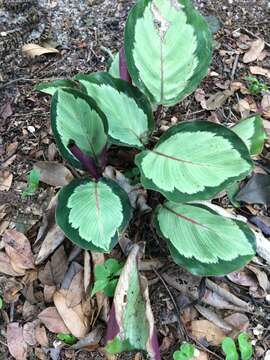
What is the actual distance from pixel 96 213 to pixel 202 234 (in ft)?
0.92

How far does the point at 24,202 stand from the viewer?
1680 millimetres

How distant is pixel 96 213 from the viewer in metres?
1.38

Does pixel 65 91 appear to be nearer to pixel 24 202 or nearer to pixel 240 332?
pixel 24 202

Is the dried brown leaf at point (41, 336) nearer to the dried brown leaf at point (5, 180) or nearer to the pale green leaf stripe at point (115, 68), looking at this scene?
the dried brown leaf at point (5, 180)

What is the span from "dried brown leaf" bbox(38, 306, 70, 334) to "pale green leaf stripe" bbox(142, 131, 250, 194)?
49 cm

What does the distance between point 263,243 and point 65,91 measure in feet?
2.33

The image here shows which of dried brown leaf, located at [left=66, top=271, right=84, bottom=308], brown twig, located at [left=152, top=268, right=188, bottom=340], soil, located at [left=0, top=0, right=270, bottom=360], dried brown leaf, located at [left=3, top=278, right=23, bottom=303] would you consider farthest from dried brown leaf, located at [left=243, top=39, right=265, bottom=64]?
dried brown leaf, located at [left=3, top=278, right=23, bottom=303]

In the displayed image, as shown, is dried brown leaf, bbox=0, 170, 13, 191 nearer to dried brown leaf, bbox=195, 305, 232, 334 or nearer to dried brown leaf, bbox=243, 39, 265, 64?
dried brown leaf, bbox=195, 305, 232, 334

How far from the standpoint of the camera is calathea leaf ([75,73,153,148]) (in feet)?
4.82

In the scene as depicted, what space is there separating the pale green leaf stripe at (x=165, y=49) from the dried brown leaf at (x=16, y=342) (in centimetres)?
74

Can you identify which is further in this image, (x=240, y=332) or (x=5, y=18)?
(x=5, y=18)

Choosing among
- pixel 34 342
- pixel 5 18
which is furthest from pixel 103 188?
pixel 5 18

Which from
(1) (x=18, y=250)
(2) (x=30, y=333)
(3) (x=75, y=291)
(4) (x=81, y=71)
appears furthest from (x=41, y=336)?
(4) (x=81, y=71)

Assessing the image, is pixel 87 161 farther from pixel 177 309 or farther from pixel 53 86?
pixel 177 309
